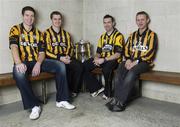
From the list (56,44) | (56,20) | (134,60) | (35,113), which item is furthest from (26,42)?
(134,60)

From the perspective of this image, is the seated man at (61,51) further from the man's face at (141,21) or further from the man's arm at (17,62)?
the man's face at (141,21)

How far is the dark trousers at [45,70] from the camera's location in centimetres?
285

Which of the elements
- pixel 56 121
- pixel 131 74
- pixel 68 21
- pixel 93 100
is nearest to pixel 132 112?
pixel 131 74

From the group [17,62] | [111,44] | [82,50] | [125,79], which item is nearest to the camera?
[17,62]

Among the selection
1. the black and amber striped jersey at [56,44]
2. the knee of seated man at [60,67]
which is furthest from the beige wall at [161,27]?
the knee of seated man at [60,67]

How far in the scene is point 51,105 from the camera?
3271 millimetres

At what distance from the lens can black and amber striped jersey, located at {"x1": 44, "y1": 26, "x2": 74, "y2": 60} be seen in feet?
11.6

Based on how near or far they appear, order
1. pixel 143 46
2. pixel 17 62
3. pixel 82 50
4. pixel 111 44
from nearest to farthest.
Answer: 1. pixel 17 62
2. pixel 143 46
3. pixel 111 44
4. pixel 82 50

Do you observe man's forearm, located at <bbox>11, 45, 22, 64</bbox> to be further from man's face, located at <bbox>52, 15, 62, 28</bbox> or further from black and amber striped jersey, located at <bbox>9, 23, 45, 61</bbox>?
man's face, located at <bbox>52, 15, 62, 28</bbox>

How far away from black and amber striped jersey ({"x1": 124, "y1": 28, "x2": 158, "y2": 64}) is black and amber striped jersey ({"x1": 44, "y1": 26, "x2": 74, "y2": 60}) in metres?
0.98

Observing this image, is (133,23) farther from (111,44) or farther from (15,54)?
(15,54)

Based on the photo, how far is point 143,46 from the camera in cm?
337

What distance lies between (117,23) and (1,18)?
1.85 m

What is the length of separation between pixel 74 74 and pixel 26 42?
2.91ft
